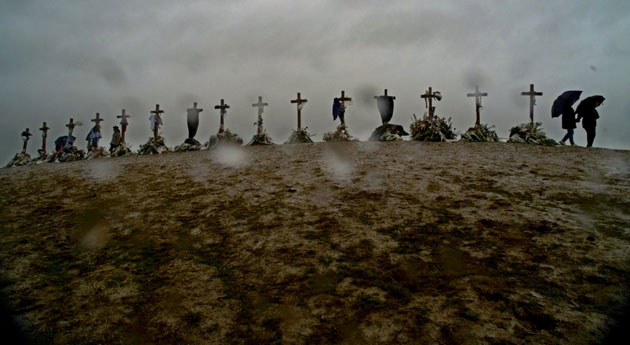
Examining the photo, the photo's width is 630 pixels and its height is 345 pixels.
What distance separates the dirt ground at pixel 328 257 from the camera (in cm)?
353

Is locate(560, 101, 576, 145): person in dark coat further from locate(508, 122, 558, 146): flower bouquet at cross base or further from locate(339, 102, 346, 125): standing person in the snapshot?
locate(339, 102, 346, 125): standing person

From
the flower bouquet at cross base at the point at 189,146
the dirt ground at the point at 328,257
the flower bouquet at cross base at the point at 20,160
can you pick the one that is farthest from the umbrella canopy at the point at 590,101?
the flower bouquet at cross base at the point at 20,160

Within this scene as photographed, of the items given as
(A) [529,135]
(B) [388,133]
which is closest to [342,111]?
(B) [388,133]

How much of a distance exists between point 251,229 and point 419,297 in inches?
109

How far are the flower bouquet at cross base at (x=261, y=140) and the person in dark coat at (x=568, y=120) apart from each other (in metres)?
10.7

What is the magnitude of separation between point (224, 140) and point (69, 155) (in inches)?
331

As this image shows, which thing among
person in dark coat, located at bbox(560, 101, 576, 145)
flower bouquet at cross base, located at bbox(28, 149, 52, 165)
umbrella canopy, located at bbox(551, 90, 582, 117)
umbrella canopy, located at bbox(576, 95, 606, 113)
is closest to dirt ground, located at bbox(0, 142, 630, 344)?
umbrella canopy, located at bbox(576, 95, 606, 113)

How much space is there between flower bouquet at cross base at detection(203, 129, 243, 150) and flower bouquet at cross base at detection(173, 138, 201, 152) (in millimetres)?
436

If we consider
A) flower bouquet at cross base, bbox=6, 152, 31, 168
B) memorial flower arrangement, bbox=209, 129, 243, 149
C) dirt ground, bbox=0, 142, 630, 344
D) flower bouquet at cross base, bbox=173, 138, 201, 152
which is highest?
memorial flower arrangement, bbox=209, 129, 243, 149

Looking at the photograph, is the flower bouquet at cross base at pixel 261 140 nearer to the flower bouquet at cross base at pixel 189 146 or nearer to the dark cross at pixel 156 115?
the flower bouquet at cross base at pixel 189 146

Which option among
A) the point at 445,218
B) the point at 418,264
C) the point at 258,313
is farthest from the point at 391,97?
the point at 258,313

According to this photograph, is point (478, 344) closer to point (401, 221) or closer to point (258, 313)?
point (258, 313)

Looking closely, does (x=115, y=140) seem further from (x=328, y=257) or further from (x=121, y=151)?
(x=328, y=257)

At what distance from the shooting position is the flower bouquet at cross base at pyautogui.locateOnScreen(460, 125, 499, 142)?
47.9ft
